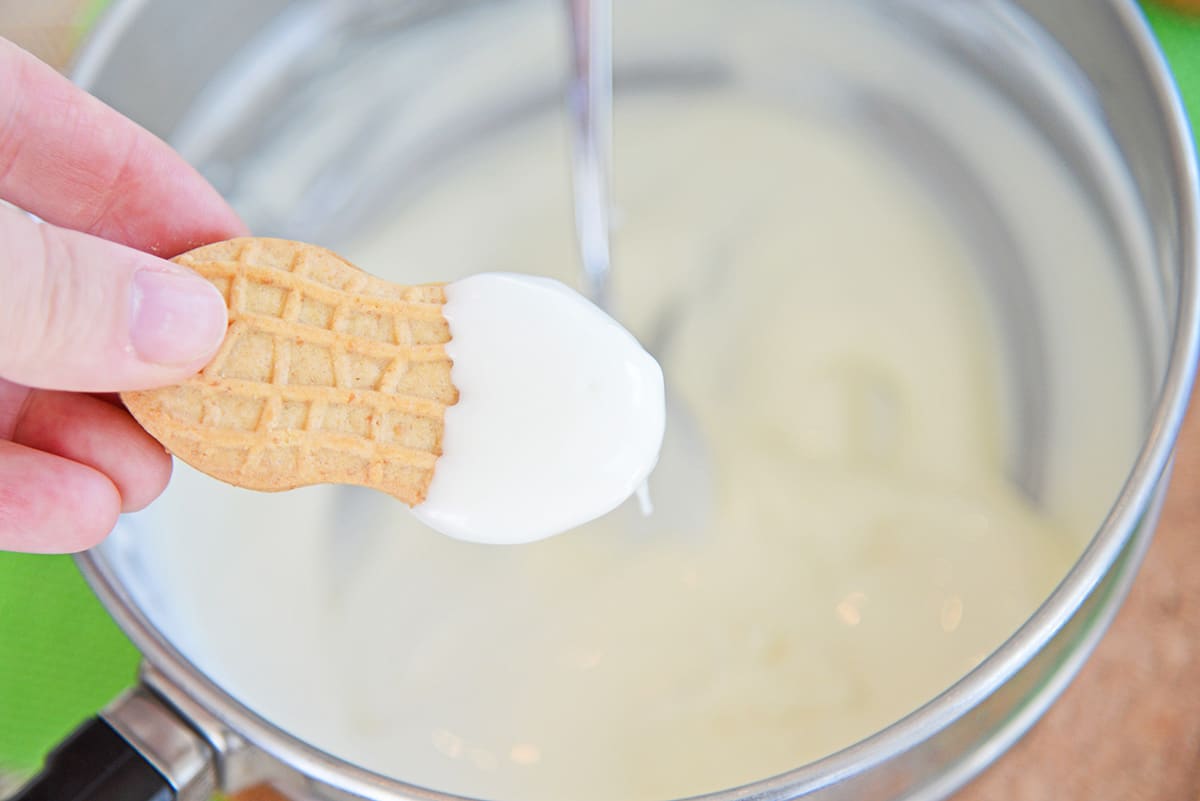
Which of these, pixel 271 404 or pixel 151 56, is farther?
pixel 151 56

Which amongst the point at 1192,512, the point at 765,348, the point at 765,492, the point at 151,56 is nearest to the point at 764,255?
the point at 765,348

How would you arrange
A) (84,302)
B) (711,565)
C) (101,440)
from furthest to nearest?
1. (711,565)
2. (101,440)
3. (84,302)

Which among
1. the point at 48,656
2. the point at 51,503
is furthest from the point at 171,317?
the point at 48,656

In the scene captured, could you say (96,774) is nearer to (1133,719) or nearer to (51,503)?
(51,503)

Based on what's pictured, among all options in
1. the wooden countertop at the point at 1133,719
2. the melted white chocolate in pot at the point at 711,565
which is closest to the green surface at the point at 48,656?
the melted white chocolate in pot at the point at 711,565

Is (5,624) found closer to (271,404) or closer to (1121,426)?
(271,404)

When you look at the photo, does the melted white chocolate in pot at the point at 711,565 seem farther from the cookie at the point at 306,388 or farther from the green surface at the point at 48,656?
the cookie at the point at 306,388

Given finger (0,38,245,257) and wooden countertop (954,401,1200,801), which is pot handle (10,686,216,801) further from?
wooden countertop (954,401,1200,801)
